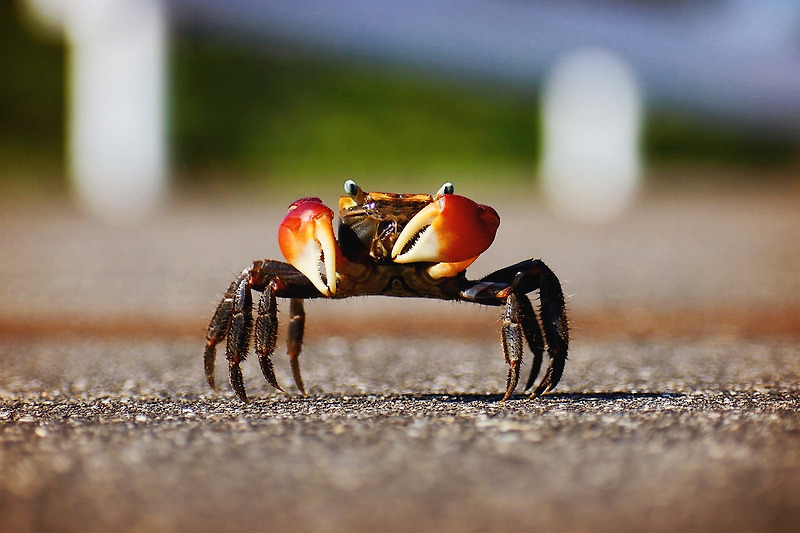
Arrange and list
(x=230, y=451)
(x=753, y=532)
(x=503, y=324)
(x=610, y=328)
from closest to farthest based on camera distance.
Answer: (x=753, y=532) → (x=230, y=451) → (x=503, y=324) → (x=610, y=328)

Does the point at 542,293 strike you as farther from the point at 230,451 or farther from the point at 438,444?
the point at 230,451

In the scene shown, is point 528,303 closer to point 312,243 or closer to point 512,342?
point 512,342

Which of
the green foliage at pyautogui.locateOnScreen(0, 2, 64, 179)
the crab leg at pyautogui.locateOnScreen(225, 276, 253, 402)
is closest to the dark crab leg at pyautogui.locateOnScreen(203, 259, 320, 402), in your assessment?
the crab leg at pyautogui.locateOnScreen(225, 276, 253, 402)

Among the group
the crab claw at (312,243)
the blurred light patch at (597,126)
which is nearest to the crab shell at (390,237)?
the crab claw at (312,243)

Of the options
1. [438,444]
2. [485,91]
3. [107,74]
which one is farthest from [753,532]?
[485,91]

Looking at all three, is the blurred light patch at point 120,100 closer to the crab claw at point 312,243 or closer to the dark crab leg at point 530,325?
the crab claw at point 312,243

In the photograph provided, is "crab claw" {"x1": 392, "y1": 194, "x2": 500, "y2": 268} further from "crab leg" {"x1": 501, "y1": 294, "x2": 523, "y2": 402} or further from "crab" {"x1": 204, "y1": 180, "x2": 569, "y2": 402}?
"crab leg" {"x1": 501, "y1": 294, "x2": 523, "y2": 402}

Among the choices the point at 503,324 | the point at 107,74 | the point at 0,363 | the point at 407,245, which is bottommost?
the point at 0,363
